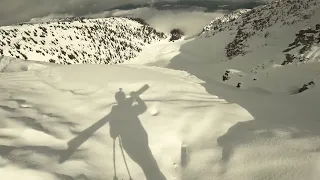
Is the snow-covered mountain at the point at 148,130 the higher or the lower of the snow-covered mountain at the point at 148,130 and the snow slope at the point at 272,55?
the higher

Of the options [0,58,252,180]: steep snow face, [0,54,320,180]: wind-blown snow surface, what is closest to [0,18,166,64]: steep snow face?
[0,58,252,180]: steep snow face

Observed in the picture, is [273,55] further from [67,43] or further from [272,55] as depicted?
[67,43]

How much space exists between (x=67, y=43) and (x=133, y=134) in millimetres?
41816

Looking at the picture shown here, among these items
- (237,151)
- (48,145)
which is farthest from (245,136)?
(48,145)

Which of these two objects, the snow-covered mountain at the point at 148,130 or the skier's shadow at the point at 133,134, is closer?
the snow-covered mountain at the point at 148,130

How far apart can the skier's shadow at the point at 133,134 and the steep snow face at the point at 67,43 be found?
28603 millimetres

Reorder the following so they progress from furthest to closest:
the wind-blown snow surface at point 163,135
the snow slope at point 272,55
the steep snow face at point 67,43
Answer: the steep snow face at point 67,43 → the snow slope at point 272,55 → the wind-blown snow surface at point 163,135

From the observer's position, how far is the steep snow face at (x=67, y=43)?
36.0 metres

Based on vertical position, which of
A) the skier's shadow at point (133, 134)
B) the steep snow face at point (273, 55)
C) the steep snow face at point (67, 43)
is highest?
the skier's shadow at point (133, 134)

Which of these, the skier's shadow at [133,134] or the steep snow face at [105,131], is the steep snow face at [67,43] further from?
the skier's shadow at [133,134]

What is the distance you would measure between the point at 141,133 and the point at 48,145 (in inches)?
81.7

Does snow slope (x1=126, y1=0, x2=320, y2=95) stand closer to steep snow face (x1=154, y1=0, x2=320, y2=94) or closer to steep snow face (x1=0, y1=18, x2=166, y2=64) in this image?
steep snow face (x1=154, y1=0, x2=320, y2=94)

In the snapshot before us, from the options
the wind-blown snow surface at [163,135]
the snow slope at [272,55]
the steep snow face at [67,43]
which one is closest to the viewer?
the wind-blown snow surface at [163,135]

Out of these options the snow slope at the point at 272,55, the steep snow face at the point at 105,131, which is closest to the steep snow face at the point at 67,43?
the snow slope at the point at 272,55
